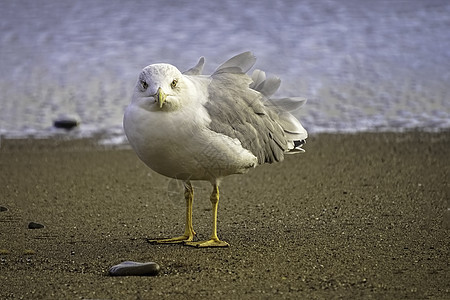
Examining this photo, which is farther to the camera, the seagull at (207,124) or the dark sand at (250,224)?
the seagull at (207,124)

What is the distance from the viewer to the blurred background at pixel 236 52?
9750 millimetres

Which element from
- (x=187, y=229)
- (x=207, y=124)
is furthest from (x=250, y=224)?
(x=207, y=124)

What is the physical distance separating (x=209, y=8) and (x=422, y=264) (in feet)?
Result: 42.6

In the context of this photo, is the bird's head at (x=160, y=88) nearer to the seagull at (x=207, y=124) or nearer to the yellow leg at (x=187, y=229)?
the seagull at (x=207, y=124)

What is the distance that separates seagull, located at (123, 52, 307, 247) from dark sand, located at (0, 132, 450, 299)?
455 millimetres

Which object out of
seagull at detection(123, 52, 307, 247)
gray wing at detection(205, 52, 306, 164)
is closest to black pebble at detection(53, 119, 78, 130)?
seagull at detection(123, 52, 307, 247)

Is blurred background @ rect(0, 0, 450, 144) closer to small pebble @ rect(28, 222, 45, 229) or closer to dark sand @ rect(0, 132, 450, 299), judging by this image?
dark sand @ rect(0, 132, 450, 299)

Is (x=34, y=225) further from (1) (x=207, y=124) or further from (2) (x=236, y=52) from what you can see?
(2) (x=236, y=52)

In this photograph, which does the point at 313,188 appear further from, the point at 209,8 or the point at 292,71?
the point at 209,8

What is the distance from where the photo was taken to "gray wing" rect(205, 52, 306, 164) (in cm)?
520

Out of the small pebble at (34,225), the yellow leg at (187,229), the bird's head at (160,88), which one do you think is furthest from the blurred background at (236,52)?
the bird's head at (160,88)

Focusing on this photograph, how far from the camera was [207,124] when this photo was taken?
196 inches

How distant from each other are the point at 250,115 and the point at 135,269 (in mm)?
1361

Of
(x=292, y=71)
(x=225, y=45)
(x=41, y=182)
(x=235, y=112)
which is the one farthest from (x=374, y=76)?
(x=235, y=112)
